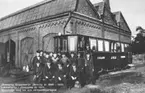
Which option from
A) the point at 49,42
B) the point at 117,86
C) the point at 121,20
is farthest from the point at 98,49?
the point at 121,20

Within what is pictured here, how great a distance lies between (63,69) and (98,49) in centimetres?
328

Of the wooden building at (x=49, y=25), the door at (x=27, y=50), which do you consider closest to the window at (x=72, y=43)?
the wooden building at (x=49, y=25)

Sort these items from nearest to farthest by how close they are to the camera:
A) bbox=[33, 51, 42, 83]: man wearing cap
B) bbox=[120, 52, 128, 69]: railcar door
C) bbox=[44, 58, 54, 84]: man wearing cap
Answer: bbox=[44, 58, 54, 84]: man wearing cap, bbox=[33, 51, 42, 83]: man wearing cap, bbox=[120, 52, 128, 69]: railcar door

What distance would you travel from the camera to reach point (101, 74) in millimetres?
10094

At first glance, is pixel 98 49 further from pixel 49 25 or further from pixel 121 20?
pixel 121 20

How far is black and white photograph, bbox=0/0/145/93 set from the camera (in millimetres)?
7082

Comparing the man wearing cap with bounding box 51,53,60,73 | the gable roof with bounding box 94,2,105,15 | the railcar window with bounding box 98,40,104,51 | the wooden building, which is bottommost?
the man wearing cap with bounding box 51,53,60,73

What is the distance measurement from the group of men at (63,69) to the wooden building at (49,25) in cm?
512

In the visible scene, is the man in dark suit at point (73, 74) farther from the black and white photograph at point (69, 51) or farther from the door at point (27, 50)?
the door at point (27, 50)

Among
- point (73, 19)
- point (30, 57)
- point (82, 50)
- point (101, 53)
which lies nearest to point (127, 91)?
point (82, 50)

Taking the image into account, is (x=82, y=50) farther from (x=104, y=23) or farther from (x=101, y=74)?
(x=104, y=23)

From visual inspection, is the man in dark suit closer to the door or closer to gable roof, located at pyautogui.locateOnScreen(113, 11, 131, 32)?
the door

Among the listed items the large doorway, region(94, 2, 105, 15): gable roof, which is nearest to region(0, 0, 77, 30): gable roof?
the large doorway

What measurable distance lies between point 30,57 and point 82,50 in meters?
8.97
